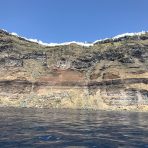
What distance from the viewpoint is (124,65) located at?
4808 inches

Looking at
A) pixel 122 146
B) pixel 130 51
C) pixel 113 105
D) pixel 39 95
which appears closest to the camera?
pixel 122 146

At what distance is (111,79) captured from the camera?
119 meters

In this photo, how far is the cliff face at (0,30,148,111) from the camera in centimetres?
11262

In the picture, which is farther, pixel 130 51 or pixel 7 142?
pixel 130 51

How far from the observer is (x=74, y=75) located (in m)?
126

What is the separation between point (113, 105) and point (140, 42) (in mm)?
32886

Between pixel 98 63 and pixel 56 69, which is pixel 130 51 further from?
pixel 56 69

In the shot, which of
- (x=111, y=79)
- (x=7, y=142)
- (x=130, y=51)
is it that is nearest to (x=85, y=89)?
(x=111, y=79)

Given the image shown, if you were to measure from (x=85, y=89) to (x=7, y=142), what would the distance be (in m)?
101

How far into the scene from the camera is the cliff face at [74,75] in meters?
113

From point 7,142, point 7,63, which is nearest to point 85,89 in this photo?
point 7,63

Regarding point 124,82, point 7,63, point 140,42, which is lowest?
point 124,82

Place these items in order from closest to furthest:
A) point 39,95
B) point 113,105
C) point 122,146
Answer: point 122,146, point 113,105, point 39,95

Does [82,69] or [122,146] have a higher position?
[82,69]
